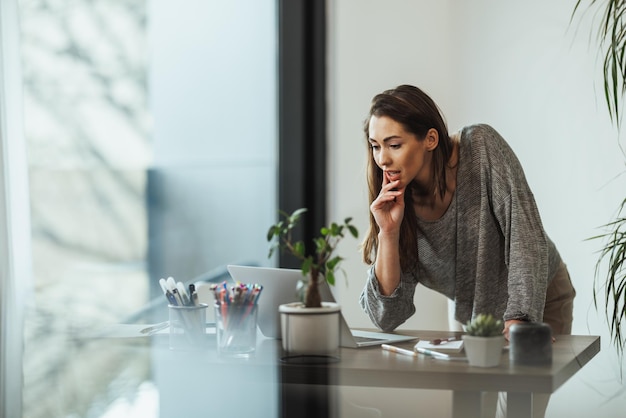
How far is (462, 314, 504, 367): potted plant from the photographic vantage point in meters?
1.40

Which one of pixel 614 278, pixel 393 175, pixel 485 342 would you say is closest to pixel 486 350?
pixel 485 342

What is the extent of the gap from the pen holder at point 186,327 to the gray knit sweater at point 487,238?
464 mm

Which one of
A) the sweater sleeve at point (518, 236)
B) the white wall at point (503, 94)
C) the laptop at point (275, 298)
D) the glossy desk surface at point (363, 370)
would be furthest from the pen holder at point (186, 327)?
the white wall at point (503, 94)

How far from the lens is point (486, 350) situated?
140 cm

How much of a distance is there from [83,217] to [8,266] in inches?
14.5

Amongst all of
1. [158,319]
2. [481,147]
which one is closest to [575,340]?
[481,147]

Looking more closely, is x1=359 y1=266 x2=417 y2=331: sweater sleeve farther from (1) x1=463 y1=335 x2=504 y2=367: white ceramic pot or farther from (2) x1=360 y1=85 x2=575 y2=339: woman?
(1) x1=463 y1=335 x2=504 y2=367: white ceramic pot

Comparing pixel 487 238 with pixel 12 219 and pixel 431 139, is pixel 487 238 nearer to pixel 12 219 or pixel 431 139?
pixel 431 139

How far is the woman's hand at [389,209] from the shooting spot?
186 cm

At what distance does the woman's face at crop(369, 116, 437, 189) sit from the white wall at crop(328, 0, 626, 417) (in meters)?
0.98

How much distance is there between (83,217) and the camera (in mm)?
2123

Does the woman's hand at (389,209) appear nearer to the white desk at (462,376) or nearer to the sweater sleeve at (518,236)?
the sweater sleeve at (518,236)

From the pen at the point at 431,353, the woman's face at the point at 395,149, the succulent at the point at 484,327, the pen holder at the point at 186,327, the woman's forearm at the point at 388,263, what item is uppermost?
the woman's face at the point at 395,149

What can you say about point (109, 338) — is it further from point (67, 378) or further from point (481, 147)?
point (481, 147)
